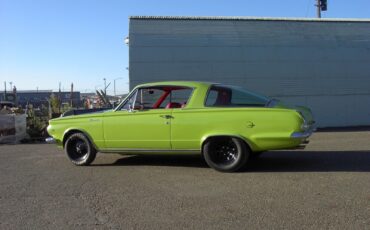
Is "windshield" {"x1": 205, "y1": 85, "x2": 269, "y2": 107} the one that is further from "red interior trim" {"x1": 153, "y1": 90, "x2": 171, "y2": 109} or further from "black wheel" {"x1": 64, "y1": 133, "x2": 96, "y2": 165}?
"black wheel" {"x1": 64, "y1": 133, "x2": 96, "y2": 165}

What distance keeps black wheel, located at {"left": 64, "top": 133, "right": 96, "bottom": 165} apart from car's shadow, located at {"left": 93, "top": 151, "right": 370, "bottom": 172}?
0.54 metres

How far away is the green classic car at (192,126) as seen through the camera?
8.23 metres

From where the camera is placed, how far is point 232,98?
881cm

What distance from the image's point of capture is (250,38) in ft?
68.7

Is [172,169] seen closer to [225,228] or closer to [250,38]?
[225,228]

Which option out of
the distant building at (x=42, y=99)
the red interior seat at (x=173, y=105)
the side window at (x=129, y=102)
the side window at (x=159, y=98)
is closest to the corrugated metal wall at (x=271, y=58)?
the distant building at (x=42, y=99)

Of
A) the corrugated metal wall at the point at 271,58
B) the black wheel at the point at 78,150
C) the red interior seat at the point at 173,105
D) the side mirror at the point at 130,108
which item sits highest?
the corrugated metal wall at the point at 271,58

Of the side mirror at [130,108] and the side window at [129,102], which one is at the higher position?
the side window at [129,102]

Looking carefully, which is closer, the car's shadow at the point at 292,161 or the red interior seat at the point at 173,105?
the car's shadow at the point at 292,161


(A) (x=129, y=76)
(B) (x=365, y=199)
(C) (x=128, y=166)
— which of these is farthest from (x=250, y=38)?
(B) (x=365, y=199)

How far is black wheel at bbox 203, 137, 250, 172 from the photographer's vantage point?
8.38 metres

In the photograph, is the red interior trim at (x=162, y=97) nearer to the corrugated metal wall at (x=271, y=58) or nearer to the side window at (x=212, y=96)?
the side window at (x=212, y=96)

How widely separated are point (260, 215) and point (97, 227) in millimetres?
1828

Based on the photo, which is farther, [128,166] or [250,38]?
[250,38]
